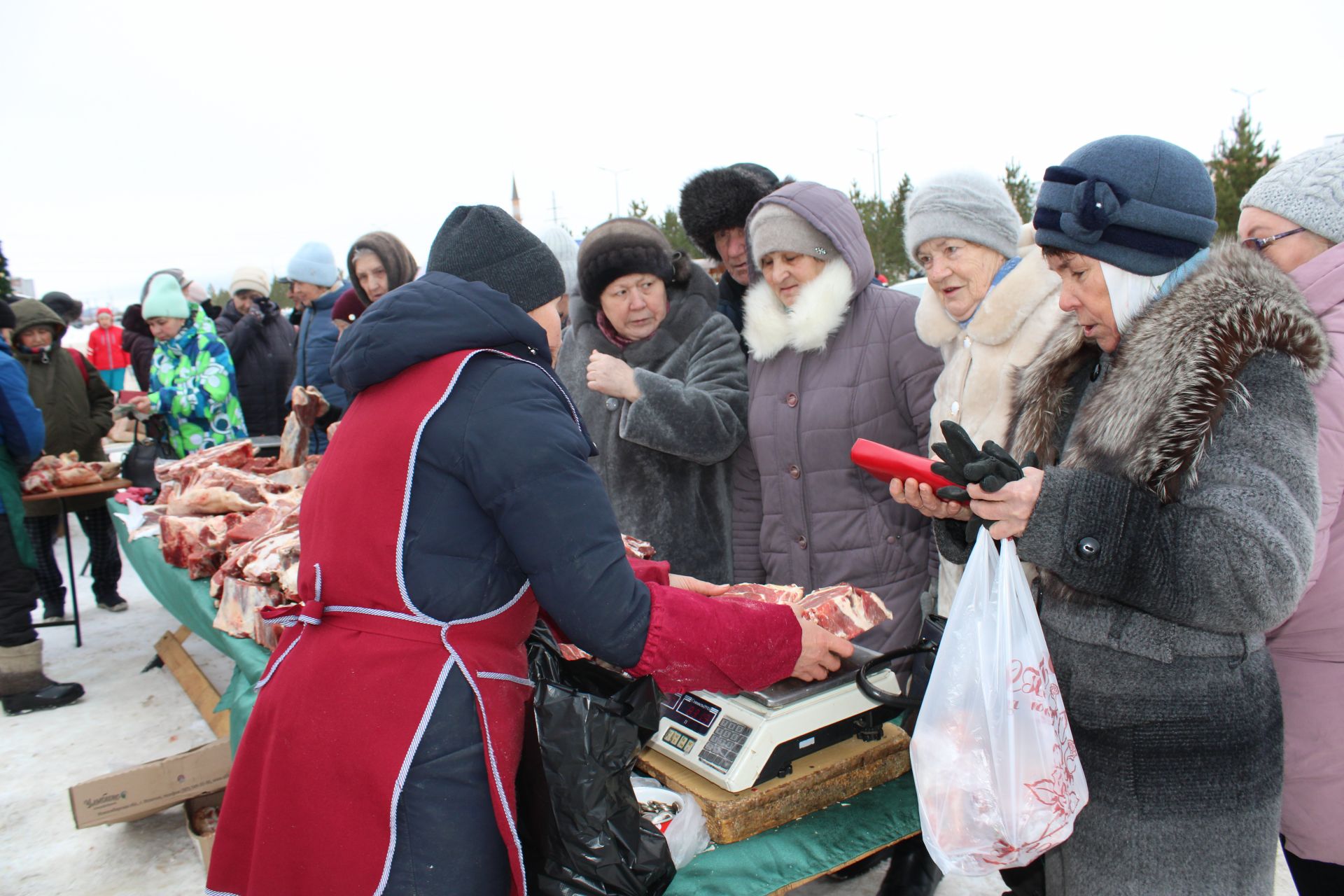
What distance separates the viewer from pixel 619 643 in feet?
4.70

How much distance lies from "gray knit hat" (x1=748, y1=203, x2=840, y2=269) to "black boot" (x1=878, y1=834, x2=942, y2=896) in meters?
1.74

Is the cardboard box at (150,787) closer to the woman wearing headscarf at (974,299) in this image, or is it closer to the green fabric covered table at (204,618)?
the green fabric covered table at (204,618)

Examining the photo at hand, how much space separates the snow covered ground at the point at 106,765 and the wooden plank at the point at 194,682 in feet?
0.68

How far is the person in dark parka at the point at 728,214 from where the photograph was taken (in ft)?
10.8

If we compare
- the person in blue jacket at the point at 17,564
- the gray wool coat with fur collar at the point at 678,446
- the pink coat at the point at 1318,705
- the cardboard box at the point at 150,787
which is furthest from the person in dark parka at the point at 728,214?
the person in blue jacket at the point at 17,564

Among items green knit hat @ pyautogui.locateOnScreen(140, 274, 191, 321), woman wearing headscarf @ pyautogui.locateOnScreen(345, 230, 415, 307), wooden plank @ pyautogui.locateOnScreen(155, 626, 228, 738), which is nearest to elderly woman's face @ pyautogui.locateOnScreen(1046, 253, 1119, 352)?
woman wearing headscarf @ pyautogui.locateOnScreen(345, 230, 415, 307)

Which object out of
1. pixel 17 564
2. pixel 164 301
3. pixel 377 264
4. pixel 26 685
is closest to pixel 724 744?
pixel 377 264

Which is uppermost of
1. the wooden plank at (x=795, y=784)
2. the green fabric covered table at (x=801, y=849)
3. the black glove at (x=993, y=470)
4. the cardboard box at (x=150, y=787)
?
the black glove at (x=993, y=470)

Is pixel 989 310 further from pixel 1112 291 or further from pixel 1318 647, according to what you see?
pixel 1318 647

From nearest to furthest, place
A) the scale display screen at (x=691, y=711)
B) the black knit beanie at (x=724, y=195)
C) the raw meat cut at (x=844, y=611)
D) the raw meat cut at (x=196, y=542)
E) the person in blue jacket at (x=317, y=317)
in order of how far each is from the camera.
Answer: the scale display screen at (x=691, y=711) → the raw meat cut at (x=844, y=611) → the black knit beanie at (x=724, y=195) → the raw meat cut at (x=196, y=542) → the person in blue jacket at (x=317, y=317)

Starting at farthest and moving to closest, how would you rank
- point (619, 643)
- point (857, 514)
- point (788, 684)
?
point (857, 514) < point (788, 684) < point (619, 643)

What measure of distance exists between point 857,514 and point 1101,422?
1111 mm

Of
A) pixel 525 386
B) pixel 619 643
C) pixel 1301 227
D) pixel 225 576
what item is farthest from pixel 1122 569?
pixel 225 576

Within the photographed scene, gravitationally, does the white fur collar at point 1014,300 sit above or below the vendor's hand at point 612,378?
above
